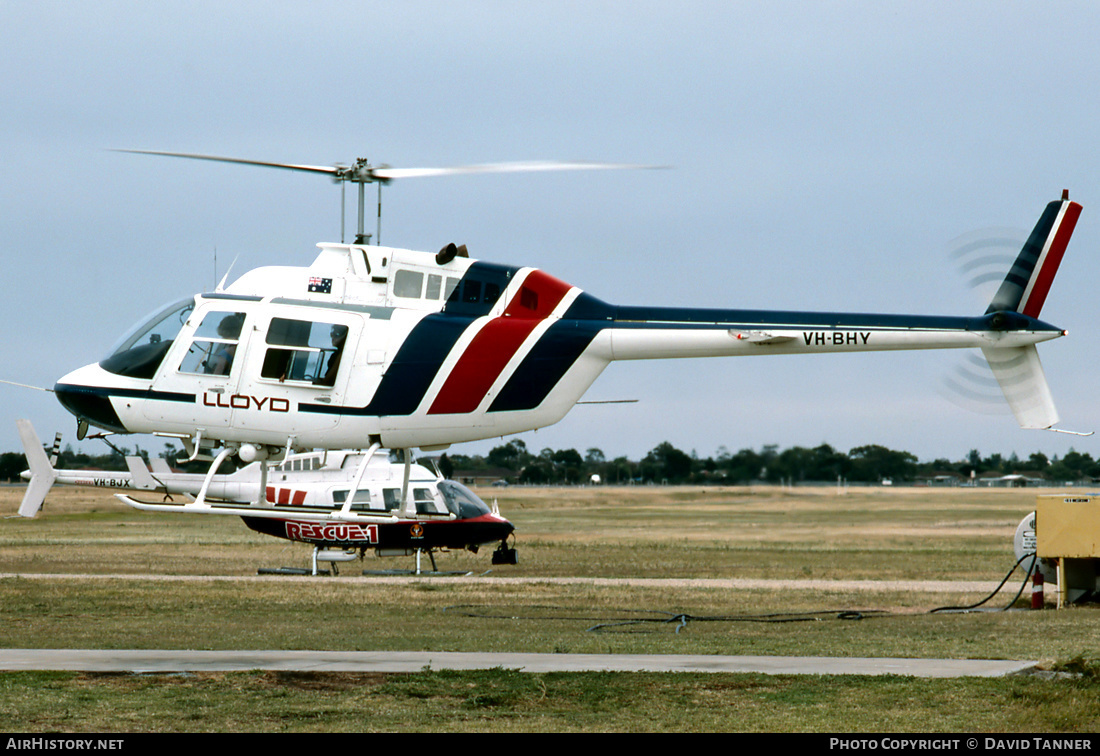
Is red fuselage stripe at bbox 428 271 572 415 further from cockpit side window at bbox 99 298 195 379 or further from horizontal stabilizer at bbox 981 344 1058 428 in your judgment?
horizontal stabilizer at bbox 981 344 1058 428

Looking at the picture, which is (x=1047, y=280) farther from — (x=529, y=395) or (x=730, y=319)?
(x=529, y=395)

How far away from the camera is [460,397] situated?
730 inches

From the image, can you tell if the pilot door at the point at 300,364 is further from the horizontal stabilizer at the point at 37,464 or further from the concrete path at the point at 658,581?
the horizontal stabilizer at the point at 37,464

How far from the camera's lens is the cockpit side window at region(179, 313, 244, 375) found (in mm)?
18625

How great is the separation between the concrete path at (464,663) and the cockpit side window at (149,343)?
14.1 feet

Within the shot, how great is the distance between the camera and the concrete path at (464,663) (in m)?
14.7

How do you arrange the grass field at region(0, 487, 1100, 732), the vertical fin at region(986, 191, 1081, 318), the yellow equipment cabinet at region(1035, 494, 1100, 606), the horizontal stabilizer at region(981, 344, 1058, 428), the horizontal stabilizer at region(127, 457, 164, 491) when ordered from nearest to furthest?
the grass field at region(0, 487, 1100, 732) < the horizontal stabilizer at region(981, 344, 1058, 428) < the vertical fin at region(986, 191, 1081, 318) < the yellow equipment cabinet at region(1035, 494, 1100, 606) < the horizontal stabilizer at region(127, 457, 164, 491)

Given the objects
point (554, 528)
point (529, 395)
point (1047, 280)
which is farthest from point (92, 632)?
point (554, 528)

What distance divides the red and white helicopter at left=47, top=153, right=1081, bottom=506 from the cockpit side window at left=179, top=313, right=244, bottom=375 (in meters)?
0.02

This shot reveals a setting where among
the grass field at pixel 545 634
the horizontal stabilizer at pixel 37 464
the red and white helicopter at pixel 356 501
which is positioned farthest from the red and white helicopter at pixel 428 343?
the horizontal stabilizer at pixel 37 464

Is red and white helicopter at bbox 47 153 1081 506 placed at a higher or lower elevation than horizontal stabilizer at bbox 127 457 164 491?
higher

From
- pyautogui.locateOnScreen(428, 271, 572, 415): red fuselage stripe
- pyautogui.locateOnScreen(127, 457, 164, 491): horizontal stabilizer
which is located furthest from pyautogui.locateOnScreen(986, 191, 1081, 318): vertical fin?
pyautogui.locateOnScreen(127, 457, 164, 491): horizontal stabilizer

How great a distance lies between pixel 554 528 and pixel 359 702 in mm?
50634

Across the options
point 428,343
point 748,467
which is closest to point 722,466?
point 748,467
